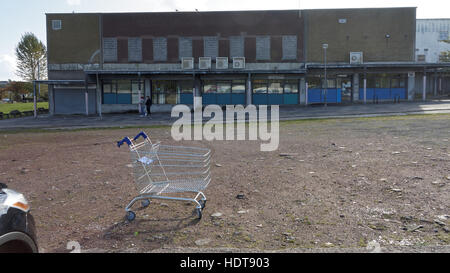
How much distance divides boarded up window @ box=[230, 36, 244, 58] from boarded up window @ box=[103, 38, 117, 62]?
12.0 meters

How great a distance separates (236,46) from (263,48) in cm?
274

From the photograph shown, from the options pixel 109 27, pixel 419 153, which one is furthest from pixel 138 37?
pixel 419 153

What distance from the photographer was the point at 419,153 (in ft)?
30.8

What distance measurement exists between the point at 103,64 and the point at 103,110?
479 cm

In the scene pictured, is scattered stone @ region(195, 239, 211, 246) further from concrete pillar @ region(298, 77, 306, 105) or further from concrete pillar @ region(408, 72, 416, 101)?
concrete pillar @ region(408, 72, 416, 101)

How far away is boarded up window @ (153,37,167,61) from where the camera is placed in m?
41.4

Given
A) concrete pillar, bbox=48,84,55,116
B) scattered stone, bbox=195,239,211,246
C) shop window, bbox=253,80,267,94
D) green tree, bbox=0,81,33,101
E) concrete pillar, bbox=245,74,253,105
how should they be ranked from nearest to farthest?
scattered stone, bbox=195,239,211,246
concrete pillar, bbox=245,74,253,105
shop window, bbox=253,80,267,94
concrete pillar, bbox=48,84,55,116
green tree, bbox=0,81,33,101

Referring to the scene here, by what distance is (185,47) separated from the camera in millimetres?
41281

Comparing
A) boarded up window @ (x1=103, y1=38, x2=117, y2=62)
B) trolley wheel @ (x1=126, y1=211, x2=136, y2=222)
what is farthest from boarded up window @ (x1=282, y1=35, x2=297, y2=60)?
trolley wheel @ (x1=126, y1=211, x2=136, y2=222)

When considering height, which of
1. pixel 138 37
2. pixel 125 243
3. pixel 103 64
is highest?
pixel 138 37

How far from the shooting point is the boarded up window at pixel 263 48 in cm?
4109

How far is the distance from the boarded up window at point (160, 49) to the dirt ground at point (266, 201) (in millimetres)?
31652

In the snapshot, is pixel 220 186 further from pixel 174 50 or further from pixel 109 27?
pixel 109 27
